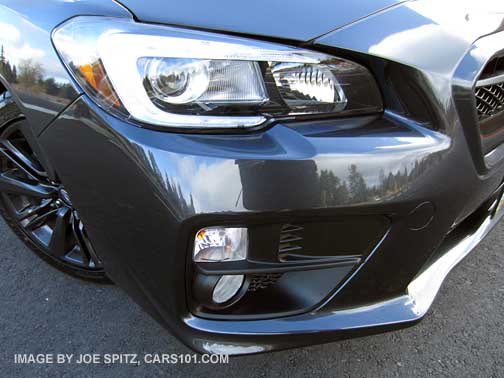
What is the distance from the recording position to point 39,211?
7.21ft

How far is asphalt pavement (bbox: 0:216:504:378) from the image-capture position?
6.03ft

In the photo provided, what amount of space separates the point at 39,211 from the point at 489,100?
6.37ft

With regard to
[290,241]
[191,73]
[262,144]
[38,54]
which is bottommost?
[290,241]

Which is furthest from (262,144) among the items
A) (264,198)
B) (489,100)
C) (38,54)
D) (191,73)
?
(489,100)

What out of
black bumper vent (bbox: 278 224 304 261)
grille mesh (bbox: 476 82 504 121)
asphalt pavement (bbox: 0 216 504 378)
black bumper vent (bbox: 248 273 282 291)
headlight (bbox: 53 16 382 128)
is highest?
headlight (bbox: 53 16 382 128)

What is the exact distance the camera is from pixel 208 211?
46.6 inches

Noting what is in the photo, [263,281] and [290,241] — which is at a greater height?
[290,241]

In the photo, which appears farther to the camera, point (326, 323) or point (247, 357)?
point (247, 357)

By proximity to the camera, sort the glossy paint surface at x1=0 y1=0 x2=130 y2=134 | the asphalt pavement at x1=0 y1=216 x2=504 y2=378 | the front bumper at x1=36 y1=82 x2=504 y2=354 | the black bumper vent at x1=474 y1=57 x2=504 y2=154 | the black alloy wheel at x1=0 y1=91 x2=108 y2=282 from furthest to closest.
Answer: the black alloy wheel at x1=0 y1=91 x2=108 y2=282 < the asphalt pavement at x1=0 y1=216 x2=504 y2=378 < the black bumper vent at x1=474 y1=57 x2=504 y2=154 < the glossy paint surface at x1=0 y1=0 x2=130 y2=134 < the front bumper at x1=36 y1=82 x2=504 y2=354

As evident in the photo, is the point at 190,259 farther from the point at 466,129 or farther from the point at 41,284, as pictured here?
the point at 41,284

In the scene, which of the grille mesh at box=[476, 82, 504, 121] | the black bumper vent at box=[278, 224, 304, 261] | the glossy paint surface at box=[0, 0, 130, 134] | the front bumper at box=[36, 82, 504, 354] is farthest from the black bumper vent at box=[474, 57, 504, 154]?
the glossy paint surface at box=[0, 0, 130, 134]

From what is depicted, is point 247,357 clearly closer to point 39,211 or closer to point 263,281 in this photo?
point 263,281

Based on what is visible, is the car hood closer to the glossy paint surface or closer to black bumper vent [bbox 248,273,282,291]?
the glossy paint surface

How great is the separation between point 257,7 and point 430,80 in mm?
514
